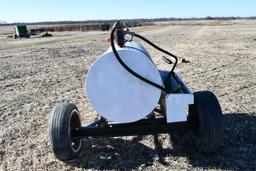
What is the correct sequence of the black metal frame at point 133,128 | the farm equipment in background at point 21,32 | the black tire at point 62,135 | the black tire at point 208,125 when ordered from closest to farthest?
1. the black tire at point 208,125
2. the black tire at point 62,135
3. the black metal frame at point 133,128
4. the farm equipment in background at point 21,32

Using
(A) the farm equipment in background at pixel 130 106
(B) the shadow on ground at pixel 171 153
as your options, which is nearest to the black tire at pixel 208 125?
(A) the farm equipment in background at pixel 130 106

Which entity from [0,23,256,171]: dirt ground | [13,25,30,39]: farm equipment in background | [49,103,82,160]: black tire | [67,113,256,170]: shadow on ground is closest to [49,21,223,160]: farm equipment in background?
[49,103,82,160]: black tire

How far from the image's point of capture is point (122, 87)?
5.32m

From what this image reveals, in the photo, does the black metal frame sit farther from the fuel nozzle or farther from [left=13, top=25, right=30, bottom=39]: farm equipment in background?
[left=13, top=25, right=30, bottom=39]: farm equipment in background

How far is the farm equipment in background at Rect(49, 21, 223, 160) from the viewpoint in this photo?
5207 millimetres

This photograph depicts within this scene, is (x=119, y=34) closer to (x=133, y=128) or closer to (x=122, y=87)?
(x=122, y=87)

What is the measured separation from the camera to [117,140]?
612 centimetres

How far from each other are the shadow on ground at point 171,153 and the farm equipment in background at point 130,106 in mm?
191

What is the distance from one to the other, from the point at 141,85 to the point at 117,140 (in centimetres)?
122

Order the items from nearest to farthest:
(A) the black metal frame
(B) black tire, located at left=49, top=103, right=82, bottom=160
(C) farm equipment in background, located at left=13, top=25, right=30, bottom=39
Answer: (B) black tire, located at left=49, top=103, right=82, bottom=160
(A) the black metal frame
(C) farm equipment in background, located at left=13, top=25, right=30, bottom=39

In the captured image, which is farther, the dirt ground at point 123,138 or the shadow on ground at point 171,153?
the dirt ground at point 123,138

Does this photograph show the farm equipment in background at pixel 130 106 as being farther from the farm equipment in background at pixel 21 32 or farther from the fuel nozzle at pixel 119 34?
the farm equipment in background at pixel 21 32

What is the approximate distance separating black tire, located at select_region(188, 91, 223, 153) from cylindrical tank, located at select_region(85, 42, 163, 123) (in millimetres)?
595

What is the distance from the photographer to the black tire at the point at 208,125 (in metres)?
5.13
